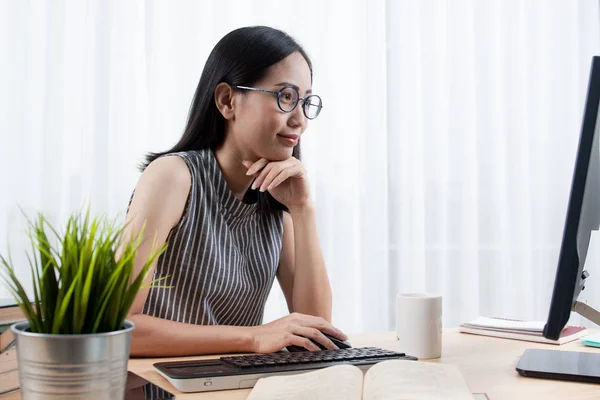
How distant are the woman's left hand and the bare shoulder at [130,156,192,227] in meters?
0.17

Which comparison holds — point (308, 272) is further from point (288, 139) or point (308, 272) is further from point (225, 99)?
point (225, 99)

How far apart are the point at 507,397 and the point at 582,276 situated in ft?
0.99

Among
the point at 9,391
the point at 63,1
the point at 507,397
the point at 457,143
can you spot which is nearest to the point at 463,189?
the point at 457,143

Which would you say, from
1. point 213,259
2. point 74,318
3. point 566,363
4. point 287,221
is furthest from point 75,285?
point 287,221

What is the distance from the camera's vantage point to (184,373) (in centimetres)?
91

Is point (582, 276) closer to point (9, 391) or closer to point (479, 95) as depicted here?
point (9, 391)

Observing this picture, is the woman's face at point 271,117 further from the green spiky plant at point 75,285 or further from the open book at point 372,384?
the green spiky plant at point 75,285

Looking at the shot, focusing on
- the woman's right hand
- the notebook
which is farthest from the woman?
the notebook

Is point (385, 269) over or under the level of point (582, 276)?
under

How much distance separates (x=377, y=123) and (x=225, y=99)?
1.20 m

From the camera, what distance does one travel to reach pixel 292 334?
118 cm

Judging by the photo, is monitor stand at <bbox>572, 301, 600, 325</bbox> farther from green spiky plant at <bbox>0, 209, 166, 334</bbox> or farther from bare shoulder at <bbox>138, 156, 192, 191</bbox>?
bare shoulder at <bbox>138, 156, 192, 191</bbox>

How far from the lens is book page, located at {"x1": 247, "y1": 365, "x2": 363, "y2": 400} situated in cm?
80

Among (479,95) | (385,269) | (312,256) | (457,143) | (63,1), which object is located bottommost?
(385,269)
